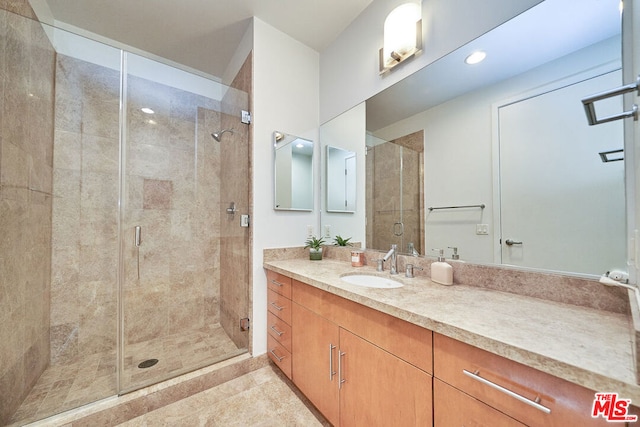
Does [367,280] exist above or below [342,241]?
below

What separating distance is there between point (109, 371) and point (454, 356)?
7.51ft

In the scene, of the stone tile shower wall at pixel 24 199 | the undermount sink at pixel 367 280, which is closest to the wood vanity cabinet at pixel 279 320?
the undermount sink at pixel 367 280

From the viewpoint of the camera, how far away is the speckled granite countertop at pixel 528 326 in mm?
480

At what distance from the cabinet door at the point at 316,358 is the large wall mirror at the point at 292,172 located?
896 mm

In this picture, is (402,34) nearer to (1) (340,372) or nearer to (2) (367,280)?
(2) (367,280)

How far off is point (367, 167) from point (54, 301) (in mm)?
2712

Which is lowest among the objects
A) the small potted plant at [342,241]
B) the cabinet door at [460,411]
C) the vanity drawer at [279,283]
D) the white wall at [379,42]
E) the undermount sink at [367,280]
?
the cabinet door at [460,411]

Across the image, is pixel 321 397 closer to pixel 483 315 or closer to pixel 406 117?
pixel 483 315

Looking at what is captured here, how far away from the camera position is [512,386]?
59 centimetres

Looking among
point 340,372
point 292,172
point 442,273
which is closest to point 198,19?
point 292,172

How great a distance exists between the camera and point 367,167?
186 centimetres

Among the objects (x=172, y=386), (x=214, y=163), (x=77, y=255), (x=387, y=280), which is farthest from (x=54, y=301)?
(x=387, y=280)

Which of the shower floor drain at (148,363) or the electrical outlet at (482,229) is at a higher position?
the electrical outlet at (482,229)

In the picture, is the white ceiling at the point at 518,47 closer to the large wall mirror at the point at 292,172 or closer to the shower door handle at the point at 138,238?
the large wall mirror at the point at 292,172
